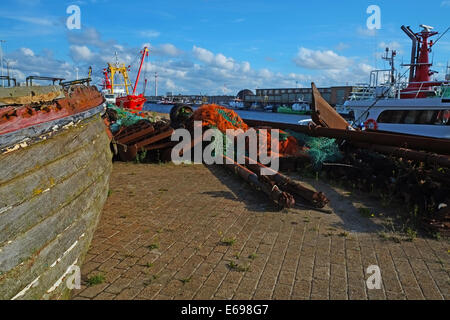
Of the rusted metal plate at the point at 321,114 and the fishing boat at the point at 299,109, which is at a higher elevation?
the fishing boat at the point at 299,109

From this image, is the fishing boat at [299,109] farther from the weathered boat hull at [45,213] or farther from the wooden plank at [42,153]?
the weathered boat hull at [45,213]

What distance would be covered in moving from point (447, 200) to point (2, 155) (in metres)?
5.47

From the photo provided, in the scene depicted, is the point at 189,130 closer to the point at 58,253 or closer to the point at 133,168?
the point at 133,168

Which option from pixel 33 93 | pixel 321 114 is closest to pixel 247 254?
pixel 33 93

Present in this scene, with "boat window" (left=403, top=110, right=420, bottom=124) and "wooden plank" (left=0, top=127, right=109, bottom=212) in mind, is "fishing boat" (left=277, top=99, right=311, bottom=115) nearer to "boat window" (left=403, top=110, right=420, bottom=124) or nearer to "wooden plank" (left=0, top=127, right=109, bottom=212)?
"boat window" (left=403, top=110, right=420, bottom=124)

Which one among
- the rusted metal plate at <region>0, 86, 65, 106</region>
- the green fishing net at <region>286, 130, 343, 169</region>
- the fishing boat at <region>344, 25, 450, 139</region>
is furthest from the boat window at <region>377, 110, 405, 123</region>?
the rusted metal plate at <region>0, 86, 65, 106</region>

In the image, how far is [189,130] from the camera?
977cm

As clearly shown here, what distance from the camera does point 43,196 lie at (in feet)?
9.11

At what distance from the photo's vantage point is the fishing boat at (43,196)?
2.44 metres

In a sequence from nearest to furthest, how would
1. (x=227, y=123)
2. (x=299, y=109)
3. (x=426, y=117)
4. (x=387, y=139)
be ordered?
(x=387, y=139) < (x=227, y=123) < (x=426, y=117) < (x=299, y=109)

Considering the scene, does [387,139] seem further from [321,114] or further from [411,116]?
[411,116]

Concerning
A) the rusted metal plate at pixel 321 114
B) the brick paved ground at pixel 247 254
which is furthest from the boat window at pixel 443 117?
the brick paved ground at pixel 247 254

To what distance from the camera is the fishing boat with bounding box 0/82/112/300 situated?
2.44m

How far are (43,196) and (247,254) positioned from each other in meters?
2.37
